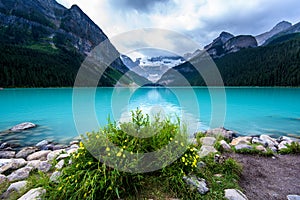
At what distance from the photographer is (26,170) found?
463 centimetres

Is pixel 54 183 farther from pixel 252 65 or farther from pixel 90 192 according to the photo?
pixel 252 65

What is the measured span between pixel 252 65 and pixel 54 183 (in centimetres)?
14853

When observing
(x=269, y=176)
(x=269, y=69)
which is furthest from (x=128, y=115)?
(x=269, y=69)

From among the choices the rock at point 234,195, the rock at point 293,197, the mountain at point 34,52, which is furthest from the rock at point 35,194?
the mountain at point 34,52

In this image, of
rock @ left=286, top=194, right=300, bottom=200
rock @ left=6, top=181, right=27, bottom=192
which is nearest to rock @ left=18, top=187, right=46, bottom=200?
rock @ left=6, top=181, right=27, bottom=192

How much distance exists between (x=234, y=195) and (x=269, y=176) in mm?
1779

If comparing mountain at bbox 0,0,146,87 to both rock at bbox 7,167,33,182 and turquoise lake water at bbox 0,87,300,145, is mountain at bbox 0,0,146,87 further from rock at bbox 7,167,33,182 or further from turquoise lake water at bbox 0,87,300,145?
rock at bbox 7,167,33,182

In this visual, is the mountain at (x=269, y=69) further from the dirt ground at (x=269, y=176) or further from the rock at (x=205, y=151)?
the rock at (x=205, y=151)

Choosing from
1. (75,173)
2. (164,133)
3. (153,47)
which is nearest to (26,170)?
(75,173)

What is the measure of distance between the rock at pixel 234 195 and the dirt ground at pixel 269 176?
30 cm

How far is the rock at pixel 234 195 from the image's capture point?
10.0ft

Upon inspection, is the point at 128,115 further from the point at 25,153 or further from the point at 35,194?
the point at 35,194

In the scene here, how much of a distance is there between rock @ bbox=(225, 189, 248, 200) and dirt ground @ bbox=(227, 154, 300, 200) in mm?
300

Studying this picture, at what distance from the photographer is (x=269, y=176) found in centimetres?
421
